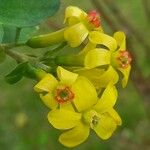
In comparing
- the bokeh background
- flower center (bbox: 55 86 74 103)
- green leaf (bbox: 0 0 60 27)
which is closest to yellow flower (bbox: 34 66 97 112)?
flower center (bbox: 55 86 74 103)

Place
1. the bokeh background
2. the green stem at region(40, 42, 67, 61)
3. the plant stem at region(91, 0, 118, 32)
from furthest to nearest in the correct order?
the bokeh background → the plant stem at region(91, 0, 118, 32) → the green stem at region(40, 42, 67, 61)

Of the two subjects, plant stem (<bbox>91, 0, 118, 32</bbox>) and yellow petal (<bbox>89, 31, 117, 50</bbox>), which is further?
plant stem (<bbox>91, 0, 118, 32</bbox>)

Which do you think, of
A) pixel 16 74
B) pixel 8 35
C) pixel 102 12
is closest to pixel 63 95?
pixel 16 74

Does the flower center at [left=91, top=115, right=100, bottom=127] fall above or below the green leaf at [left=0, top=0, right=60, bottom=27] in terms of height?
below

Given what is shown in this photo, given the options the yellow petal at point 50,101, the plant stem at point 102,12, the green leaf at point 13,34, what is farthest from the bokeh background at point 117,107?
the yellow petal at point 50,101

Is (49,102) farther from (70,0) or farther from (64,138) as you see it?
(70,0)

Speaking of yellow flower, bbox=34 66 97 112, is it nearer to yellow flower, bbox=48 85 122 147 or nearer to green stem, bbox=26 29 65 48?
yellow flower, bbox=48 85 122 147

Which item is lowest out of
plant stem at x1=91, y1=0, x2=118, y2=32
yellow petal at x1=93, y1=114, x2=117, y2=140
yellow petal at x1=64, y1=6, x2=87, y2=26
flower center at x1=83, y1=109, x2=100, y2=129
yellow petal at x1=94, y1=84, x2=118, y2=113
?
plant stem at x1=91, y1=0, x2=118, y2=32
